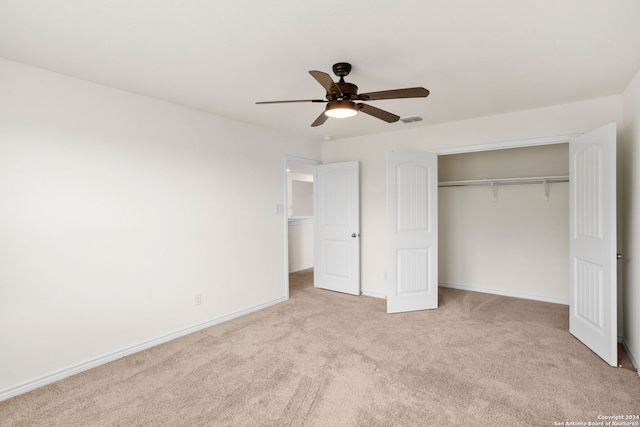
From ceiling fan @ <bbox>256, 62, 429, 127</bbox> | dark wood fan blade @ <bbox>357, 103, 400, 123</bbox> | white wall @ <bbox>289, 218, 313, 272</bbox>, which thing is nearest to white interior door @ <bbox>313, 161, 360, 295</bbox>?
white wall @ <bbox>289, 218, 313, 272</bbox>

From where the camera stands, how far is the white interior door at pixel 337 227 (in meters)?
A: 4.83

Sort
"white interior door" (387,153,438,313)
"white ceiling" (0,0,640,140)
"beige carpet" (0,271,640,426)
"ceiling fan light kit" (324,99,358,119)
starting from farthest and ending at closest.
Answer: "white interior door" (387,153,438,313) < "ceiling fan light kit" (324,99,358,119) < "beige carpet" (0,271,640,426) < "white ceiling" (0,0,640,140)

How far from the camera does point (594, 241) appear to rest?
2.84 meters

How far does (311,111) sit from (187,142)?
136 cm

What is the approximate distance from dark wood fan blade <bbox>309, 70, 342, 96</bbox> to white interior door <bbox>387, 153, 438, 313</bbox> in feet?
6.49

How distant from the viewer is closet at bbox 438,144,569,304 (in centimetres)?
436

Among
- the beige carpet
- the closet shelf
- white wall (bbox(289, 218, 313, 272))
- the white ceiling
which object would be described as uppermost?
the white ceiling

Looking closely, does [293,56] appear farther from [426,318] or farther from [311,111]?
[426,318]

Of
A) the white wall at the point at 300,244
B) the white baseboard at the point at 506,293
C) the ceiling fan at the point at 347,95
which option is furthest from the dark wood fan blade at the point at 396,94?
the white wall at the point at 300,244

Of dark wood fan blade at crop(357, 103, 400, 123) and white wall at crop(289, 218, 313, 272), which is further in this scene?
white wall at crop(289, 218, 313, 272)

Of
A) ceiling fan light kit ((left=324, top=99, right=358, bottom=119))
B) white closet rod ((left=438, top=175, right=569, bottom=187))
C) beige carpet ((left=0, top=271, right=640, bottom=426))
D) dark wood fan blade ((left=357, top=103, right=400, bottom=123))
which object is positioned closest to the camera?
beige carpet ((left=0, top=271, right=640, bottom=426))

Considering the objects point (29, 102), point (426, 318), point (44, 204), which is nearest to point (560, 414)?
point (426, 318)

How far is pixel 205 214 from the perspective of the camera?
360 cm

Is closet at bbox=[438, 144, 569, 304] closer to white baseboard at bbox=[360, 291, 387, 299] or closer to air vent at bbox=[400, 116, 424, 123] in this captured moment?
white baseboard at bbox=[360, 291, 387, 299]
